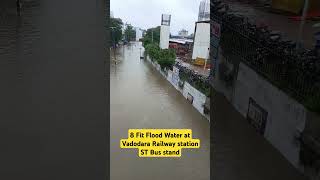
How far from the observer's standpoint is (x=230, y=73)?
1304mm

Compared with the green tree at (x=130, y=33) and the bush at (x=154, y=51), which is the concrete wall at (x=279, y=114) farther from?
the green tree at (x=130, y=33)

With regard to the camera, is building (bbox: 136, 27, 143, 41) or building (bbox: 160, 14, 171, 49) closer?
building (bbox: 160, 14, 171, 49)

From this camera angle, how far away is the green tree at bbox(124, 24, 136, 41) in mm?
10627

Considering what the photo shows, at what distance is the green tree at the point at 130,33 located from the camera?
418 inches

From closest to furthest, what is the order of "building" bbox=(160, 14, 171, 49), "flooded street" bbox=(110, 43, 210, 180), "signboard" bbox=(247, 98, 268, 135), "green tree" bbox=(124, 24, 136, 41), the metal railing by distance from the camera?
the metal railing < "signboard" bbox=(247, 98, 268, 135) < "flooded street" bbox=(110, 43, 210, 180) < "building" bbox=(160, 14, 171, 49) < "green tree" bbox=(124, 24, 136, 41)

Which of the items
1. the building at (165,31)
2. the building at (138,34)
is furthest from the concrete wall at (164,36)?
the building at (138,34)

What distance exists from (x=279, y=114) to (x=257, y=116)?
0.13 m

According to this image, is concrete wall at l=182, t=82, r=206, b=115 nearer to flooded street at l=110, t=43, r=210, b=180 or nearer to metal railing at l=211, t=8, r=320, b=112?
flooded street at l=110, t=43, r=210, b=180

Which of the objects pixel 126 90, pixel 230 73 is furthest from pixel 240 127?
pixel 126 90

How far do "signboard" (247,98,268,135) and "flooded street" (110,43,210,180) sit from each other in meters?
1.24

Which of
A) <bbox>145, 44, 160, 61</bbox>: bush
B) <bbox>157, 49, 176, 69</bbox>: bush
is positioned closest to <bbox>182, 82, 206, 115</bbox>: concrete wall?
<bbox>157, 49, 176, 69</bbox>: bush

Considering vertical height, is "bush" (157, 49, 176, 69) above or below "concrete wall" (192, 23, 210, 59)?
below

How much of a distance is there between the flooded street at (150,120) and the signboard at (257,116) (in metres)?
1.24
